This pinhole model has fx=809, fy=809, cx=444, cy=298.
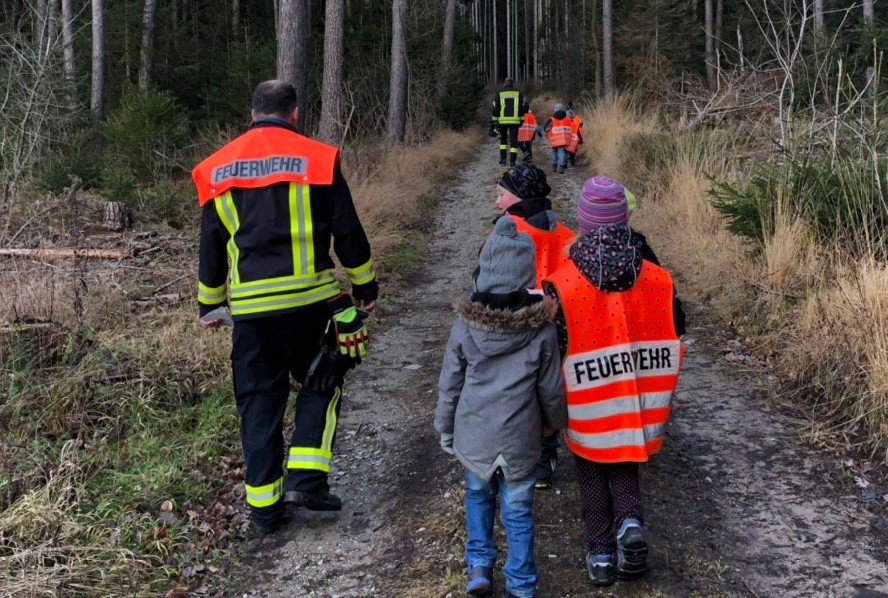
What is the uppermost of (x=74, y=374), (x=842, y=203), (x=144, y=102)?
(x=144, y=102)

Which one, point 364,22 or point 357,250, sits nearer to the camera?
point 357,250

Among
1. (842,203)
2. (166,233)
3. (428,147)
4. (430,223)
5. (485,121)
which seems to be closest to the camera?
(842,203)

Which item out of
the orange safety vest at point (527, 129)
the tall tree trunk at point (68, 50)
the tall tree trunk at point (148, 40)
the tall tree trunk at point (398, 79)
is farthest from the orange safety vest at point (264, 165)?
the tall tree trunk at point (148, 40)

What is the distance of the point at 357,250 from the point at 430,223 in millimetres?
8275

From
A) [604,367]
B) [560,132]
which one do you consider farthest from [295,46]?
[560,132]

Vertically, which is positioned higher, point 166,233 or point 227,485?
point 166,233

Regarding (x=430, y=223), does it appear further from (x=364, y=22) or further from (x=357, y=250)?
(x=364, y=22)

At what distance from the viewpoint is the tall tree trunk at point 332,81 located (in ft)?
39.1

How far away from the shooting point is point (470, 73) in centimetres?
2847

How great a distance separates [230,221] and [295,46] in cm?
599

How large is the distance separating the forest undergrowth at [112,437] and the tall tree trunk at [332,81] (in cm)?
479

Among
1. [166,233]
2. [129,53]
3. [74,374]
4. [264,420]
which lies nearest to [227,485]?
[264,420]

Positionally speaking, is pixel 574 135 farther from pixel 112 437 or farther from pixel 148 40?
pixel 112 437

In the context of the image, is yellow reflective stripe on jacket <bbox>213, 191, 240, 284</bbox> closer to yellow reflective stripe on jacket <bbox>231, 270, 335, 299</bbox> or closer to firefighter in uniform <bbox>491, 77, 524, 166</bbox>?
yellow reflective stripe on jacket <bbox>231, 270, 335, 299</bbox>
